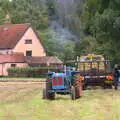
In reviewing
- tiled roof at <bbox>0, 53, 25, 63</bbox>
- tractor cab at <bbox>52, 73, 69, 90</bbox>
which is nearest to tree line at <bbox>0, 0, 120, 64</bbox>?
tractor cab at <bbox>52, 73, 69, 90</bbox>

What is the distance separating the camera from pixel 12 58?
284ft

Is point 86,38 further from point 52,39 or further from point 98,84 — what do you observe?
point 98,84

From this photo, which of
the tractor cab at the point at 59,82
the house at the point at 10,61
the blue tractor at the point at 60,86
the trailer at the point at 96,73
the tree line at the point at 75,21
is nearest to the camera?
the blue tractor at the point at 60,86

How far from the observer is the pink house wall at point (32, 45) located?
96.7 m

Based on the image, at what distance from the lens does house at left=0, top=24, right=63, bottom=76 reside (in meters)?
89.2

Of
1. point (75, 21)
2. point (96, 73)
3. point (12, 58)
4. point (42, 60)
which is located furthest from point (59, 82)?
point (75, 21)

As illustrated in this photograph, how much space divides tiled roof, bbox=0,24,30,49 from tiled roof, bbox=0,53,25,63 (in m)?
5.74

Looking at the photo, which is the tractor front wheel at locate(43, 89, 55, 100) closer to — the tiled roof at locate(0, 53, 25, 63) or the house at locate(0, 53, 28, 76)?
the house at locate(0, 53, 28, 76)

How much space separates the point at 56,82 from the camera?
91.1 feet

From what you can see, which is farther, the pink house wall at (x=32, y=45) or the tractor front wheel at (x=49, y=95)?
the pink house wall at (x=32, y=45)

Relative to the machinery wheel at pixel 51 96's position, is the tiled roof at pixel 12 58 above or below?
above

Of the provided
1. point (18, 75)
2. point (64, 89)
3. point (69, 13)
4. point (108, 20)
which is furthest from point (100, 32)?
point (69, 13)

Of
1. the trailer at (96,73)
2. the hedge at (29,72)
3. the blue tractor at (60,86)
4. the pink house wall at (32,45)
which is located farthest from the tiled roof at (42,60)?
the blue tractor at (60,86)

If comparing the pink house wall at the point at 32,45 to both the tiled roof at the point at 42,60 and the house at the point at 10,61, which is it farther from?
the house at the point at 10,61
